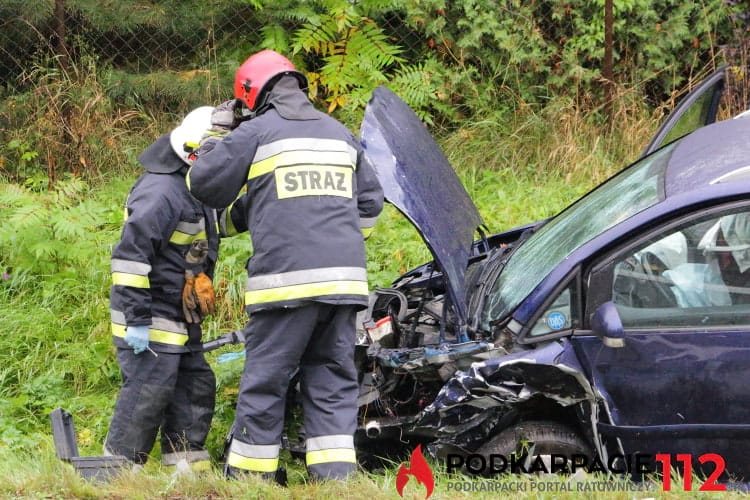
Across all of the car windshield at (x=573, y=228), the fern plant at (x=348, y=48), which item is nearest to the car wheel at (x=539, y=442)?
the car windshield at (x=573, y=228)

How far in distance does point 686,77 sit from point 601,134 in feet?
4.35

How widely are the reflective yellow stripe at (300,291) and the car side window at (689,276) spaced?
3.42 ft

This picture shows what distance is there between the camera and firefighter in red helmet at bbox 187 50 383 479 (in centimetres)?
356

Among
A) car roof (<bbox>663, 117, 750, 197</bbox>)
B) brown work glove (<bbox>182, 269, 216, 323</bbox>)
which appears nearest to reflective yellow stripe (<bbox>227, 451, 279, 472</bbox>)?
brown work glove (<bbox>182, 269, 216, 323</bbox>)

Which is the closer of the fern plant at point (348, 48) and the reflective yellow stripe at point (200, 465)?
the reflective yellow stripe at point (200, 465)

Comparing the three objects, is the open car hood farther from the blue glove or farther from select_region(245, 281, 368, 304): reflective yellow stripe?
the blue glove

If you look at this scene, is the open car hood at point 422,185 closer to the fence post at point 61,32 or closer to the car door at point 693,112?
the car door at point 693,112

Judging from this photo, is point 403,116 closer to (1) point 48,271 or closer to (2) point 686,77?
(1) point 48,271

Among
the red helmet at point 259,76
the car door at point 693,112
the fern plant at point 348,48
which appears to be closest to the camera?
the red helmet at point 259,76

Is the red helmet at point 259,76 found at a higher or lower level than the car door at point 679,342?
higher

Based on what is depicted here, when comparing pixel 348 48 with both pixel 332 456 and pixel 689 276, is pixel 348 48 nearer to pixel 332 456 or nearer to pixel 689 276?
pixel 332 456

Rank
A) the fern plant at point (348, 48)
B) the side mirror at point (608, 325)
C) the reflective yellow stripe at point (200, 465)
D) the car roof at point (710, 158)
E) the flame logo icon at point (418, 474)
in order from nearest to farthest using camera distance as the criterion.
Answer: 1. the side mirror at point (608, 325)
2. the flame logo icon at point (418, 474)
3. the car roof at point (710, 158)
4. the reflective yellow stripe at point (200, 465)
5. the fern plant at point (348, 48)

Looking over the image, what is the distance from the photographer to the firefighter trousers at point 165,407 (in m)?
4.10

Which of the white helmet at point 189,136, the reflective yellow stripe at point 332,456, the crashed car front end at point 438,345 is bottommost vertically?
the reflective yellow stripe at point 332,456
